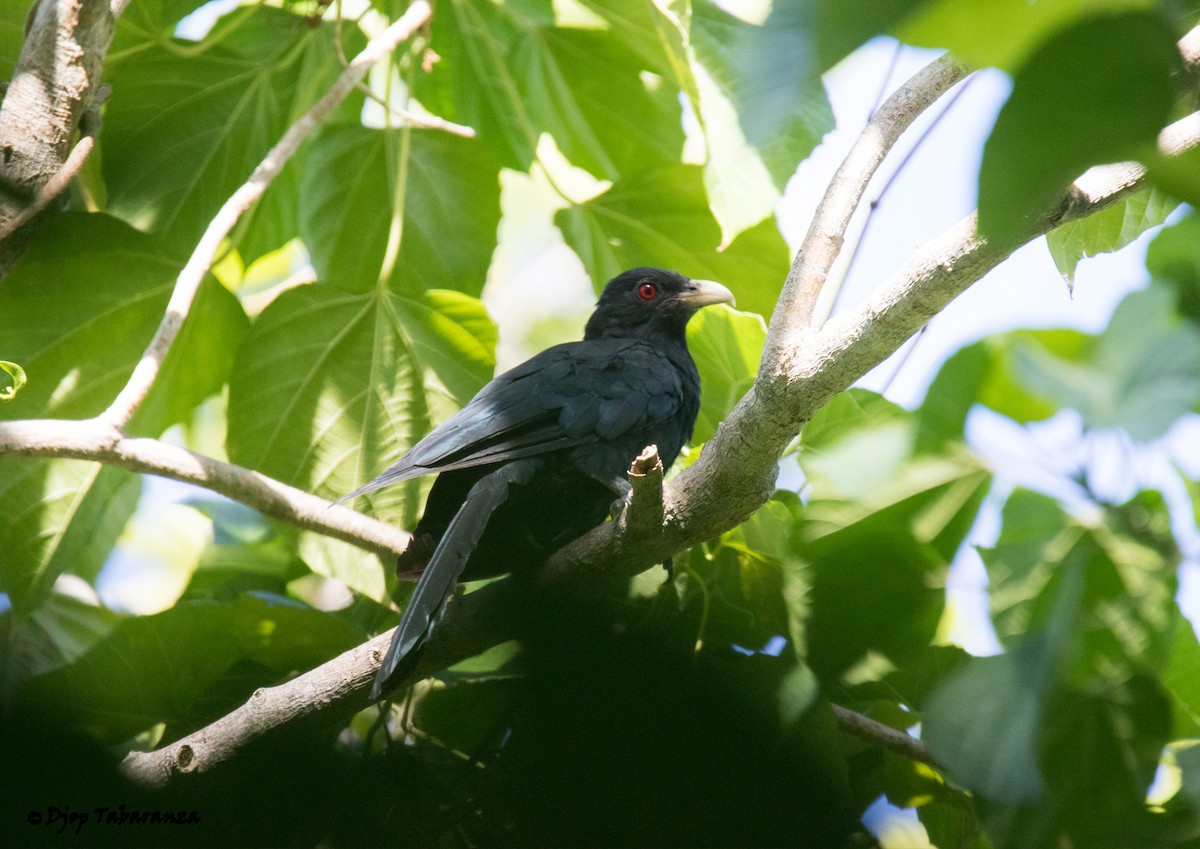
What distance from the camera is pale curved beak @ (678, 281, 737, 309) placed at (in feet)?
13.5

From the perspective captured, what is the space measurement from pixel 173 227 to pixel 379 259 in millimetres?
842

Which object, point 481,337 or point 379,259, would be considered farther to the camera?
point 379,259

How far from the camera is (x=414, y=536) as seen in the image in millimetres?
3334

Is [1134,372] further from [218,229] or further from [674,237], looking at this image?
[674,237]

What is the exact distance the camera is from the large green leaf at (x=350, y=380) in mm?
3686

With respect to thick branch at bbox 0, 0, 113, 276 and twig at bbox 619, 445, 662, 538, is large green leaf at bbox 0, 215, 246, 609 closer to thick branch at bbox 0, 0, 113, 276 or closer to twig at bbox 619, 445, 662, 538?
thick branch at bbox 0, 0, 113, 276

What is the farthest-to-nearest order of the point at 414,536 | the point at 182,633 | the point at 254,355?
1. the point at 254,355
2. the point at 414,536
3. the point at 182,633

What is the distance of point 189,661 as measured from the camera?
299cm

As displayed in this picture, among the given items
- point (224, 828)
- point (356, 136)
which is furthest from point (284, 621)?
point (356, 136)

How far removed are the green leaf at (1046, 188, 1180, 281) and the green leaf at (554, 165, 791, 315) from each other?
113cm

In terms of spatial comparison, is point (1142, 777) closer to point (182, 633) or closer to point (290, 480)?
point (182, 633)

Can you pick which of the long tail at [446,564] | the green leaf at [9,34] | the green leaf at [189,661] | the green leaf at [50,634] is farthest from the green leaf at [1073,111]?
the green leaf at [9,34]

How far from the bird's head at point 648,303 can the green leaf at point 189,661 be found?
6.73 ft

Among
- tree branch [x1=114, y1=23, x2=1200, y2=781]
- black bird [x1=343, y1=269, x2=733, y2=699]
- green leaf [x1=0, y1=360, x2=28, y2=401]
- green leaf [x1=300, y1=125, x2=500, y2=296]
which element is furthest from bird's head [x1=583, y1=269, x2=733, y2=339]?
green leaf [x1=0, y1=360, x2=28, y2=401]
